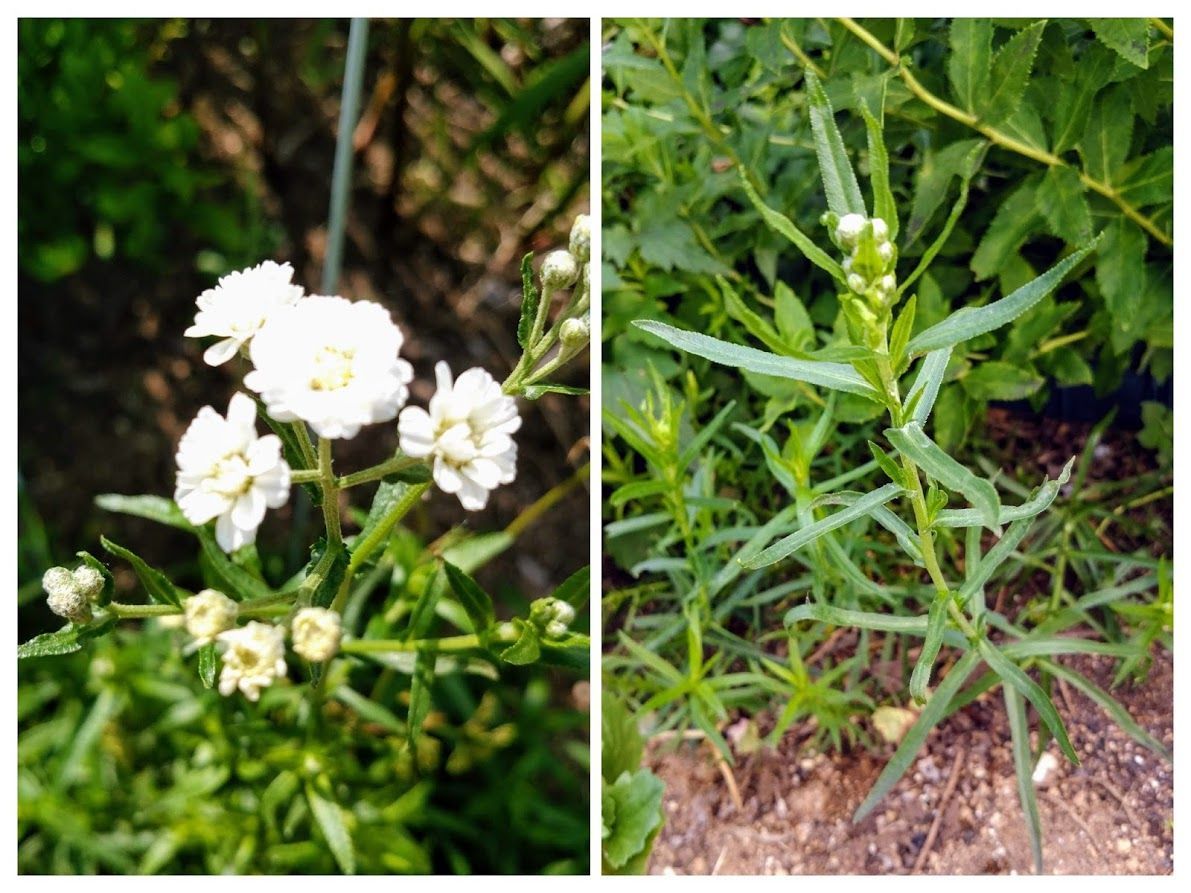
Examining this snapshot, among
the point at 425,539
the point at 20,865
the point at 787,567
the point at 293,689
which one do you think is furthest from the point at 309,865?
the point at 787,567

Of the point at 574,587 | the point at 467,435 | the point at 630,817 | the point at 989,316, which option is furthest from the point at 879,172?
the point at 630,817

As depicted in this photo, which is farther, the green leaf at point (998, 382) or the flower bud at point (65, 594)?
the green leaf at point (998, 382)

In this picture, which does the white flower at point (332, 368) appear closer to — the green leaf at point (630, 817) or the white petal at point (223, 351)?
the white petal at point (223, 351)

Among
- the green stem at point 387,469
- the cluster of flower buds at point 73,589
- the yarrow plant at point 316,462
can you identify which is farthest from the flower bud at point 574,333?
the cluster of flower buds at point 73,589

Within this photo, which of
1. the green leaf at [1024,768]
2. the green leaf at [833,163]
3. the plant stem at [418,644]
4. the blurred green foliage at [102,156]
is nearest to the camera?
the green leaf at [833,163]

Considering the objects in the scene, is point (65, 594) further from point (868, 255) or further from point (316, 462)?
point (868, 255)

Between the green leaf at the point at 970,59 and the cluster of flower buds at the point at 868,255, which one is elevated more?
the green leaf at the point at 970,59
